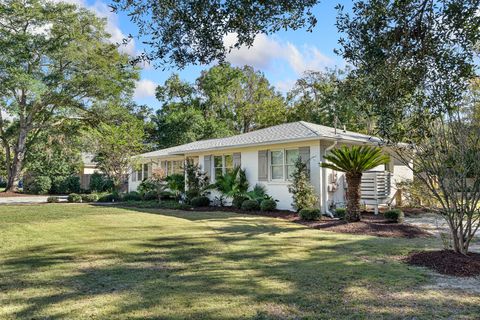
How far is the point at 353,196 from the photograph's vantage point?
12445 millimetres

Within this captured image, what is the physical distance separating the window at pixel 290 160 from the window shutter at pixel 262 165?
1076mm

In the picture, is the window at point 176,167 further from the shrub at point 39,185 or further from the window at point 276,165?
the shrub at point 39,185

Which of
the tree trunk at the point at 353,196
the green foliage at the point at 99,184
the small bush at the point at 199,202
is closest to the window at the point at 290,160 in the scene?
the tree trunk at the point at 353,196

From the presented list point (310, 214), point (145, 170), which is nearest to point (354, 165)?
point (310, 214)

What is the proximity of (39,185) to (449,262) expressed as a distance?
32.3 m

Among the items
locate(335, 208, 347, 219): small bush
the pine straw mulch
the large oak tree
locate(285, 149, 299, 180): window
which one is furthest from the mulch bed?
the large oak tree

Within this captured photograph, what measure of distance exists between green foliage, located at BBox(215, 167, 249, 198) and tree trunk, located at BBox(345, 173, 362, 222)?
5.80 m

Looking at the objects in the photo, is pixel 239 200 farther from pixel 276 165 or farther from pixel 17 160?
pixel 17 160

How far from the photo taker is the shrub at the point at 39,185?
104ft

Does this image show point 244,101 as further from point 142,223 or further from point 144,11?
point 144,11

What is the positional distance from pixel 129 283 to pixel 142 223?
21.7 ft

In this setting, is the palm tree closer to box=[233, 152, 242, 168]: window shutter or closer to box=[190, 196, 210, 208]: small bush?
box=[233, 152, 242, 168]: window shutter

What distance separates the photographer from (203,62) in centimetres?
549

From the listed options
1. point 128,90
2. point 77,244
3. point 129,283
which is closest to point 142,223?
point 77,244
